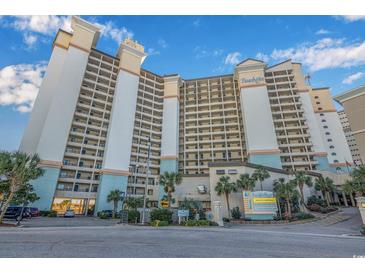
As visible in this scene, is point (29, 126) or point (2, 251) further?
point (29, 126)

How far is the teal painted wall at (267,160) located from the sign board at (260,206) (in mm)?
22038

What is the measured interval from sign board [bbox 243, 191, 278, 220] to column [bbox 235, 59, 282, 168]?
73.7 ft

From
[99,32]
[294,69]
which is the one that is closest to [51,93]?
[99,32]

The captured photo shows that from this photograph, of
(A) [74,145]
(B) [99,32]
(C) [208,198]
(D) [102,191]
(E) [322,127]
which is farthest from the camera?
(E) [322,127]

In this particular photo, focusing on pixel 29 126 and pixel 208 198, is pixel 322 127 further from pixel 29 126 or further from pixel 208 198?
pixel 29 126

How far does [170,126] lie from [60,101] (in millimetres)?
30753

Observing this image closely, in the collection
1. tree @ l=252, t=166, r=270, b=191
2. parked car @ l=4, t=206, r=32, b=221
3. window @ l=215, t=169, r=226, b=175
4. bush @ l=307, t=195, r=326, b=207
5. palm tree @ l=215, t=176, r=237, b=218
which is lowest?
parked car @ l=4, t=206, r=32, b=221

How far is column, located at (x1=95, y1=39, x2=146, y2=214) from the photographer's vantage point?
1810 inches

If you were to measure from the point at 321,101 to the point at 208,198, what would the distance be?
192 feet

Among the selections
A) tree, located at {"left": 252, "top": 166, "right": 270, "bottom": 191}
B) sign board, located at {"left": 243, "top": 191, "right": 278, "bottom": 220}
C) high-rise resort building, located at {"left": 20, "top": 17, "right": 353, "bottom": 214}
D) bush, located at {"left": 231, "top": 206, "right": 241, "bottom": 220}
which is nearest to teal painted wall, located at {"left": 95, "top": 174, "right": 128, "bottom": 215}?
high-rise resort building, located at {"left": 20, "top": 17, "right": 353, "bottom": 214}

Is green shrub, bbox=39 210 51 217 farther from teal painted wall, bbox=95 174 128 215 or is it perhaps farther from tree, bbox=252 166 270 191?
tree, bbox=252 166 270 191

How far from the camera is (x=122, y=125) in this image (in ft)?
176

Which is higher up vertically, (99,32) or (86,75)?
(99,32)

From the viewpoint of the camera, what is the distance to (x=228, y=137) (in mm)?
59406
